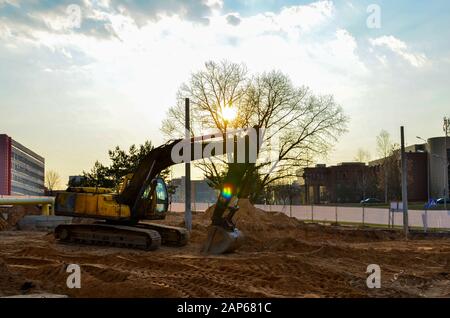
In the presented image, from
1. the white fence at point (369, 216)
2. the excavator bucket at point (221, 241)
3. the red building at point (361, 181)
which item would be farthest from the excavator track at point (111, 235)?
the red building at point (361, 181)

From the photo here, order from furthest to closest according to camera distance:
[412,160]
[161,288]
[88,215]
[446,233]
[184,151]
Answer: [412,160], [446,233], [88,215], [184,151], [161,288]

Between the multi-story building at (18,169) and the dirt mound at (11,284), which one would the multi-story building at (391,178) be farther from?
the dirt mound at (11,284)

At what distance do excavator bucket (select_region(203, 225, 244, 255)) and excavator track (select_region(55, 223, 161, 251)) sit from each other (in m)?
2.05

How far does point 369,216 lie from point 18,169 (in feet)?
335

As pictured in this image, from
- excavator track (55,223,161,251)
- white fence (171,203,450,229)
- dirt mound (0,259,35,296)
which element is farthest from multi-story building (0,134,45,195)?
dirt mound (0,259,35,296)

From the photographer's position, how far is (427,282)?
11.9 m

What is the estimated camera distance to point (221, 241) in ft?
51.5

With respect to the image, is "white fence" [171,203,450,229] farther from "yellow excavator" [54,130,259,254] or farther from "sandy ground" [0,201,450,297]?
"yellow excavator" [54,130,259,254]

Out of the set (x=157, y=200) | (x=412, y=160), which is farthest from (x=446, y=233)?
(x=412, y=160)

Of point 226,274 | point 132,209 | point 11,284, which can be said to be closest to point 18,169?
point 132,209

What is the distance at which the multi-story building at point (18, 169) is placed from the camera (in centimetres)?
9718

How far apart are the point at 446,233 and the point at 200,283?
20.0 meters

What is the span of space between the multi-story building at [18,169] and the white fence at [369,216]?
64.6 m
